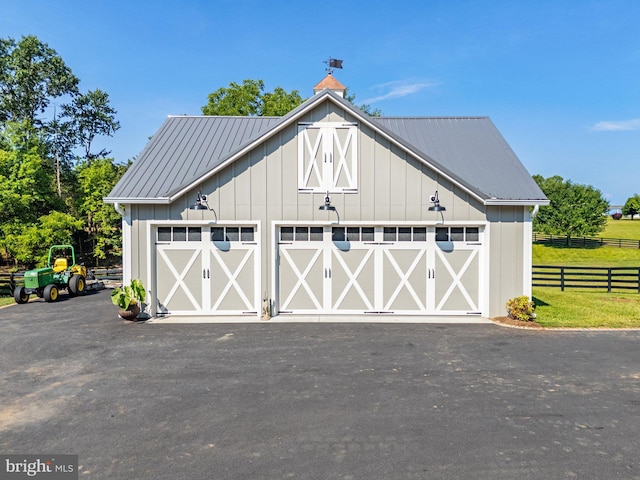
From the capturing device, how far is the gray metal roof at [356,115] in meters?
10.8

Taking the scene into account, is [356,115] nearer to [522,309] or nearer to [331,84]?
[331,84]

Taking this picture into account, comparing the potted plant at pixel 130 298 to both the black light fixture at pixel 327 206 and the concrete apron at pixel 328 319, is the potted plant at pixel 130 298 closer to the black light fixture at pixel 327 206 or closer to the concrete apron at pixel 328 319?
the concrete apron at pixel 328 319

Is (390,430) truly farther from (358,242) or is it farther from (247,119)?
(247,119)

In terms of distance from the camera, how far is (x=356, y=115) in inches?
432

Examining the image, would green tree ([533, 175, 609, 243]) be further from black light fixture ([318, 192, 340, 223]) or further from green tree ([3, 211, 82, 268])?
green tree ([3, 211, 82, 268])

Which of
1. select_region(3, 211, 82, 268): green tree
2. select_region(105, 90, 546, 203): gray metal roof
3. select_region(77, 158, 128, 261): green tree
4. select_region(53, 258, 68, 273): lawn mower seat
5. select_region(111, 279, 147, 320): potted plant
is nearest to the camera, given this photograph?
select_region(111, 279, 147, 320): potted plant

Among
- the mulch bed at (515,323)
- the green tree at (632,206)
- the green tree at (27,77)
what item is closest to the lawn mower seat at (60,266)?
the mulch bed at (515,323)

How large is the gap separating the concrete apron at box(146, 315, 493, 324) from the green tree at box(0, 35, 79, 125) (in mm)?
33268

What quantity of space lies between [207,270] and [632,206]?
407ft

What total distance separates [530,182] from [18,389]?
1261 centimetres

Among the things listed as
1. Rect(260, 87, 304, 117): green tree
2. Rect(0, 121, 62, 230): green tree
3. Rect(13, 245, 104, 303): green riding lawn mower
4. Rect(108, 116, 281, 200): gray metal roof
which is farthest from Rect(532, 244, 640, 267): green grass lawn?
Rect(0, 121, 62, 230): green tree

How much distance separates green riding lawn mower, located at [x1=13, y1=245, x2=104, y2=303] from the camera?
44.0ft

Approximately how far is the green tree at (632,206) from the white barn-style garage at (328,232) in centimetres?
11678

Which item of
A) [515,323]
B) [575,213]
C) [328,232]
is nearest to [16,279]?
[328,232]
